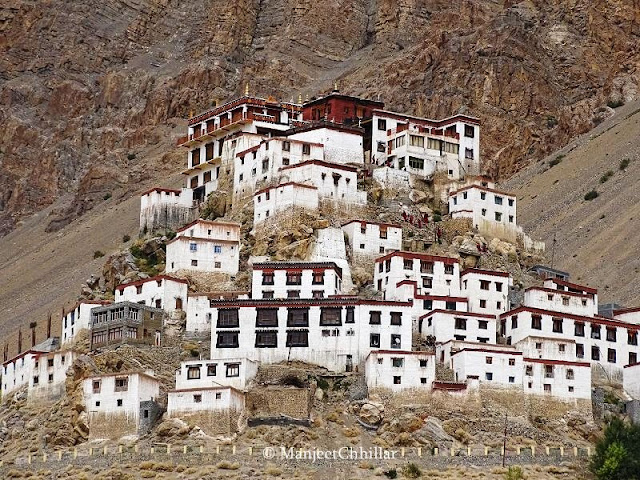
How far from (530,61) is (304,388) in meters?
84.2

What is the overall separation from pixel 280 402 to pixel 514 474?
13518 millimetres

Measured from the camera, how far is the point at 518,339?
98750mm

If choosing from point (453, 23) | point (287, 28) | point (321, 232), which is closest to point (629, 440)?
point (321, 232)

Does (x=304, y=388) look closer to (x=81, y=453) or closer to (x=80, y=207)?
(x=81, y=453)

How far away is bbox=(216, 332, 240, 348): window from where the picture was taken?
3752 inches

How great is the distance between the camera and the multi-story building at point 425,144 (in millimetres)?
116000

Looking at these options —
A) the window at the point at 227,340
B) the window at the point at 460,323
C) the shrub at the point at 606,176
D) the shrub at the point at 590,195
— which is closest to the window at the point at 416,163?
the window at the point at 460,323

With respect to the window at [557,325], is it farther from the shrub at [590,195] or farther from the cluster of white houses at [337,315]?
the shrub at [590,195]

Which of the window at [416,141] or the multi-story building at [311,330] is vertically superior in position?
the window at [416,141]

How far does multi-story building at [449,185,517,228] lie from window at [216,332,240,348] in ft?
76.5

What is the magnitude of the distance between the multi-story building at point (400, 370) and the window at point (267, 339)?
6.07 m

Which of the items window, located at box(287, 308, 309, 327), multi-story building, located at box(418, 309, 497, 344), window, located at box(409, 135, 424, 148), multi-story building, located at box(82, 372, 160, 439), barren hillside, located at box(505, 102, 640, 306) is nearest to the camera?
multi-story building, located at box(82, 372, 160, 439)

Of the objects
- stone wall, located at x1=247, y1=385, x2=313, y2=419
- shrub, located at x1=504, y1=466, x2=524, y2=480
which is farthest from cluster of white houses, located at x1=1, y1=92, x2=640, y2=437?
shrub, located at x1=504, y1=466, x2=524, y2=480

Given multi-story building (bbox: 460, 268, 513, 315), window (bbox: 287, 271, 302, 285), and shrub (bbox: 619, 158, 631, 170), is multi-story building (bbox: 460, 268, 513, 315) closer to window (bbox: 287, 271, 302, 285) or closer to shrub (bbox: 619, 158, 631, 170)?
window (bbox: 287, 271, 302, 285)
